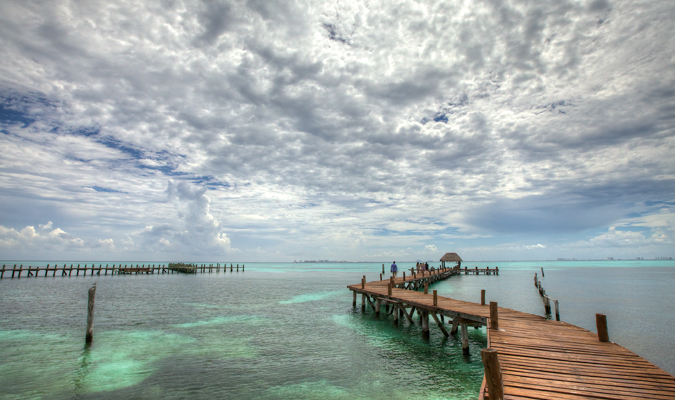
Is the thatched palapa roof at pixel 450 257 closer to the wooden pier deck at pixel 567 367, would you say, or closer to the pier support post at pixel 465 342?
the pier support post at pixel 465 342

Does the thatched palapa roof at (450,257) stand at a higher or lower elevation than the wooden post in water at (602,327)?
higher

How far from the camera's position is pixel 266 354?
14.4 meters

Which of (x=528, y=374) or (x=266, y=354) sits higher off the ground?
(x=528, y=374)

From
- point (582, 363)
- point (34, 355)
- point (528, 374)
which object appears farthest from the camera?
point (34, 355)

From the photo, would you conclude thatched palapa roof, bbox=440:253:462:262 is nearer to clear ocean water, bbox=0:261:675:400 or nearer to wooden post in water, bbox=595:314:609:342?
clear ocean water, bbox=0:261:675:400

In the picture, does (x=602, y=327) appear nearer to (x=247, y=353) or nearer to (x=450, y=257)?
(x=247, y=353)

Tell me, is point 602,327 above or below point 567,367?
above

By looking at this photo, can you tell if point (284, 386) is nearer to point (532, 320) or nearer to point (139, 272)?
point (532, 320)

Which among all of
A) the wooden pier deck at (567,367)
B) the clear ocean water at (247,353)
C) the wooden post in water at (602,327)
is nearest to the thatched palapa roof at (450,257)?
the clear ocean water at (247,353)

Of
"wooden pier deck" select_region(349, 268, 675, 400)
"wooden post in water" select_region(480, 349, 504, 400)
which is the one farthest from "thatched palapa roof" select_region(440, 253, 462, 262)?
"wooden post in water" select_region(480, 349, 504, 400)

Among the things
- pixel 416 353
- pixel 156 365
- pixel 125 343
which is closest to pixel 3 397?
pixel 156 365

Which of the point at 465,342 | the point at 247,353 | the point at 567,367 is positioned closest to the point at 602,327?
the point at 567,367

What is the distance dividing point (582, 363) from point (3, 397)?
15923 millimetres

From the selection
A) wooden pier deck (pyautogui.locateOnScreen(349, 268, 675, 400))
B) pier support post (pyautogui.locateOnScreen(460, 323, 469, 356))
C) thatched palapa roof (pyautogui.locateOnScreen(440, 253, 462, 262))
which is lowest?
pier support post (pyautogui.locateOnScreen(460, 323, 469, 356))
